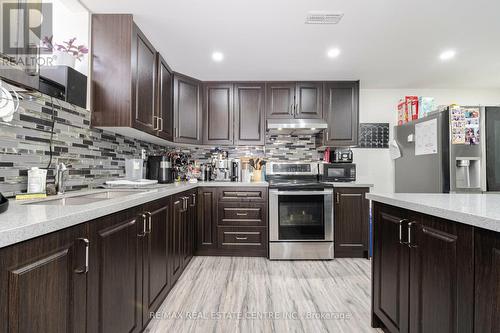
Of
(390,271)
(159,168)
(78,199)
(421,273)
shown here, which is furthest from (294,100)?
(78,199)

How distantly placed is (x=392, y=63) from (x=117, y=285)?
3.23 meters

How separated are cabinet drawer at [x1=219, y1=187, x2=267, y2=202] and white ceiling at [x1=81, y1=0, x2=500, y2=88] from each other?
1457 millimetres

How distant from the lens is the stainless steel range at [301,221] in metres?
2.74

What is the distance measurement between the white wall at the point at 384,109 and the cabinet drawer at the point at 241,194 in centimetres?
159

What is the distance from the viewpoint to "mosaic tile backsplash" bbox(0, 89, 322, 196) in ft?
4.00

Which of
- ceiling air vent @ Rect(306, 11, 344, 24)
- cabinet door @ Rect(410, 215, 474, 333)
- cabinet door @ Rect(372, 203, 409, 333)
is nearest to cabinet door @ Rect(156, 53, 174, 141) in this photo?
ceiling air vent @ Rect(306, 11, 344, 24)

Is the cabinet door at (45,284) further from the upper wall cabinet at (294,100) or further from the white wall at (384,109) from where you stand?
the white wall at (384,109)

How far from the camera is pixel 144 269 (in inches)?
54.9

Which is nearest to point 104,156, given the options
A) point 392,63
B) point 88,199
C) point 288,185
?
point 88,199

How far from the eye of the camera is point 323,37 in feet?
6.95

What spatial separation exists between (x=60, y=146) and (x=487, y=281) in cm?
222

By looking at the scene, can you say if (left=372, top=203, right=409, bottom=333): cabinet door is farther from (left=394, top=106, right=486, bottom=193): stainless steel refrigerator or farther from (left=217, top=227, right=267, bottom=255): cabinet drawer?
(left=217, top=227, right=267, bottom=255): cabinet drawer

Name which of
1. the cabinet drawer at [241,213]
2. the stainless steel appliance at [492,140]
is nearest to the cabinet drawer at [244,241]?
the cabinet drawer at [241,213]

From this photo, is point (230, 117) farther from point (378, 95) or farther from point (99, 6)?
point (378, 95)
